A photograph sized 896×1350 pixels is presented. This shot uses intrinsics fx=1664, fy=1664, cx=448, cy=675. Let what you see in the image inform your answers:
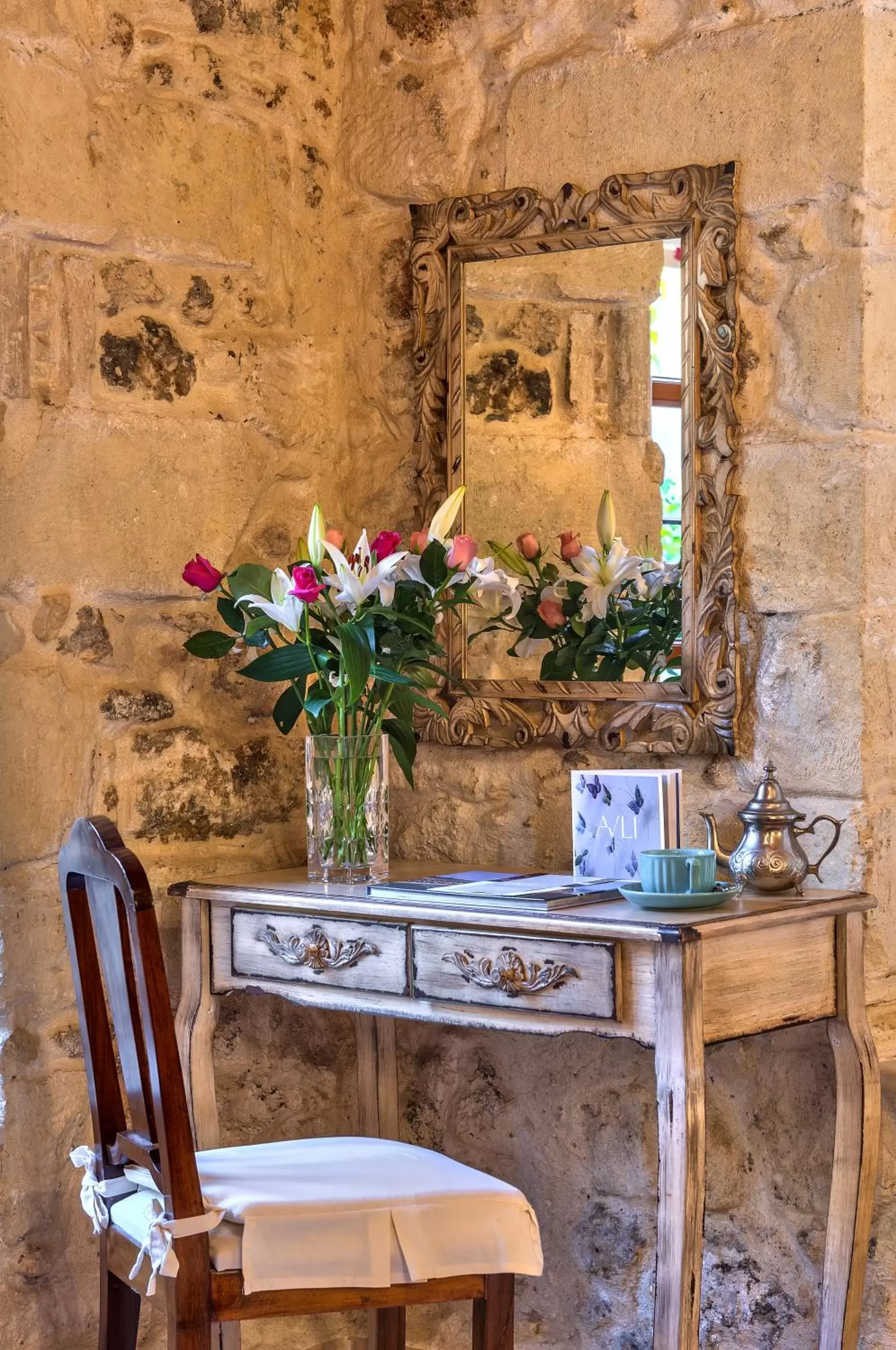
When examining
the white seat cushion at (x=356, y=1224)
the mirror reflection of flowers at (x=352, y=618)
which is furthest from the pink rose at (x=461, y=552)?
the white seat cushion at (x=356, y=1224)

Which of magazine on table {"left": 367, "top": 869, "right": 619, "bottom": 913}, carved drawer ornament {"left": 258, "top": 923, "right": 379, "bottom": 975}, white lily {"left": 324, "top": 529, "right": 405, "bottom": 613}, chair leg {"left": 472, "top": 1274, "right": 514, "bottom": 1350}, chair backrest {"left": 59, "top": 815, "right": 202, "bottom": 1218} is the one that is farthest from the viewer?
white lily {"left": 324, "top": 529, "right": 405, "bottom": 613}

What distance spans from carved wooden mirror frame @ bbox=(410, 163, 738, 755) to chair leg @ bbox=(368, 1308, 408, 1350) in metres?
0.88

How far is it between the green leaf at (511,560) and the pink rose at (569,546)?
0.07m

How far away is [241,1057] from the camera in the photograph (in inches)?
104

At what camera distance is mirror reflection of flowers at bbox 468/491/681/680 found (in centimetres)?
247

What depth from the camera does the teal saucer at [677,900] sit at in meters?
2.06

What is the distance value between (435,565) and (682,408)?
1.41 ft

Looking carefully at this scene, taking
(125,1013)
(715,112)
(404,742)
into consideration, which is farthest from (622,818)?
(715,112)

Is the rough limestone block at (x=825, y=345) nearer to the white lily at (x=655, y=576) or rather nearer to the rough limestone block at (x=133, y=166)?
the white lily at (x=655, y=576)

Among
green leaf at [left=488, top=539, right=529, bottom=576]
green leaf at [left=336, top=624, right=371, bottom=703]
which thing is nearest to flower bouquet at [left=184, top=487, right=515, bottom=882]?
green leaf at [left=336, top=624, right=371, bottom=703]

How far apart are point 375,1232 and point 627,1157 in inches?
30.8

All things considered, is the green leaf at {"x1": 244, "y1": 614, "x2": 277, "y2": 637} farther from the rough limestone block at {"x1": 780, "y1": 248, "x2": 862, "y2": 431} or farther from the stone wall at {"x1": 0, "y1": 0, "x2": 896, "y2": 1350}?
the rough limestone block at {"x1": 780, "y1": 248, "x2": 862, "y2": 431}

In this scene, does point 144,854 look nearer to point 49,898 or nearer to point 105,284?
point 49,898

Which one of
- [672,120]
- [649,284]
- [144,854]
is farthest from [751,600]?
[144,854]
